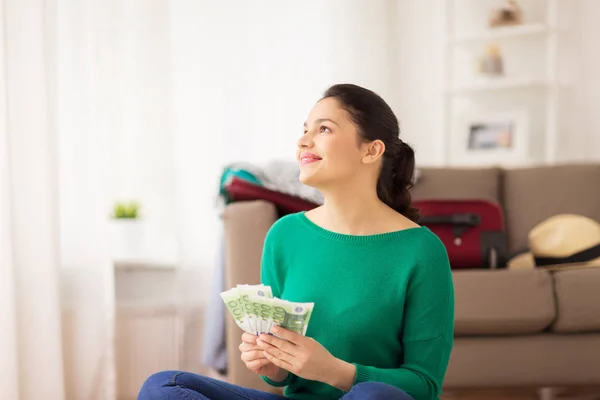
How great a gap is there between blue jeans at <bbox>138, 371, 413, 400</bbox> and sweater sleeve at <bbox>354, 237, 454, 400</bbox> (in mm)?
112

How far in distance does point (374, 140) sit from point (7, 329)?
1.20 metres

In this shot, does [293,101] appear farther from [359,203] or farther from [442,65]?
[359,203]

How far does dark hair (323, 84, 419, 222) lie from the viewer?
1388mm

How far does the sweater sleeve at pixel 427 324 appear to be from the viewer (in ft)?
4.23

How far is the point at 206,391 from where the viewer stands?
4.31 feet

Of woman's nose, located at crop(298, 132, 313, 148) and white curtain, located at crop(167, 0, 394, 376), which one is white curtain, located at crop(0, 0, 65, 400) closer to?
white curtain, located at crop(167, 0, 394, 376)

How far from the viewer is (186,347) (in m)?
3.08

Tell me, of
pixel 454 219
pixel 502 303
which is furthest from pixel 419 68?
pixel 502 303

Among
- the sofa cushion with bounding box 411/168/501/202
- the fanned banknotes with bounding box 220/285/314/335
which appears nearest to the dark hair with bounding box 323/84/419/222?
the fanned banknotes with bounding box 220/285/314/335

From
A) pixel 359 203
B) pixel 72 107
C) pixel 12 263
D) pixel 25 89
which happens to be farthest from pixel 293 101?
pixel 359 203

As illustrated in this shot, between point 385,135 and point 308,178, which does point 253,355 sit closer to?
point 308,178

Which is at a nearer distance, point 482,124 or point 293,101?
point 293,101

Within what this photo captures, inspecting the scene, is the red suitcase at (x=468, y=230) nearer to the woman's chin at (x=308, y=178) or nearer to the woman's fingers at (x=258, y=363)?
the woman's chin at (x=308, y=178)

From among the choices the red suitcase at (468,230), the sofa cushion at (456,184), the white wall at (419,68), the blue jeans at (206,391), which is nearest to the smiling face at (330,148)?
the blue jeans at (206,391)
